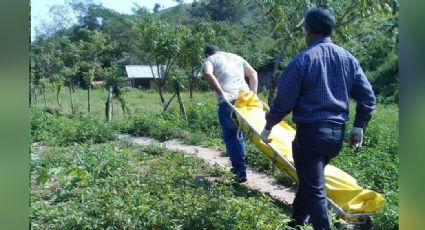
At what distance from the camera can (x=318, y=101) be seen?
2.67 meters

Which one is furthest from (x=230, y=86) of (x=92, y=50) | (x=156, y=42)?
(x=92, y=50)

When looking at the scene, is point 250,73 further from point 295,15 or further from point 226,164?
point 226,164

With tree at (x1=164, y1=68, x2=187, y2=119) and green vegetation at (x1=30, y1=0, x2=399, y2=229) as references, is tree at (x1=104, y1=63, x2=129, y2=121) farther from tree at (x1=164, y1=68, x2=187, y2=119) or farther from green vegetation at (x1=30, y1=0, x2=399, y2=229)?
tree at (x1=164, y1=68, x2=187, y2=119)

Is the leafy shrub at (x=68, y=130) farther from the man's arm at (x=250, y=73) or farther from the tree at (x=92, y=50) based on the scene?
the man's arm at (x=250, y=73)

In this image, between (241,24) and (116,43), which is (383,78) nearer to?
(241,24)

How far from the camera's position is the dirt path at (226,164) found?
394cm

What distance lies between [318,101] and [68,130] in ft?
12.7

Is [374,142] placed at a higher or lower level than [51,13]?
lower

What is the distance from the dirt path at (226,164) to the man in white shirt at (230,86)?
14 centimetres

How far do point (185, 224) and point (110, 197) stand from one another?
0.63 meters

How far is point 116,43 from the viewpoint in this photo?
17.1 feet

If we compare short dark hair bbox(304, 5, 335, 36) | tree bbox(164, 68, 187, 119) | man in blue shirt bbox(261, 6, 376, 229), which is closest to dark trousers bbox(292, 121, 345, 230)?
man in blue shirt bbox(261, 6, 376, 229)

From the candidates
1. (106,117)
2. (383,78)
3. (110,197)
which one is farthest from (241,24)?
(106,117)

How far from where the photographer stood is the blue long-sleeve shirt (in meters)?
2.66
